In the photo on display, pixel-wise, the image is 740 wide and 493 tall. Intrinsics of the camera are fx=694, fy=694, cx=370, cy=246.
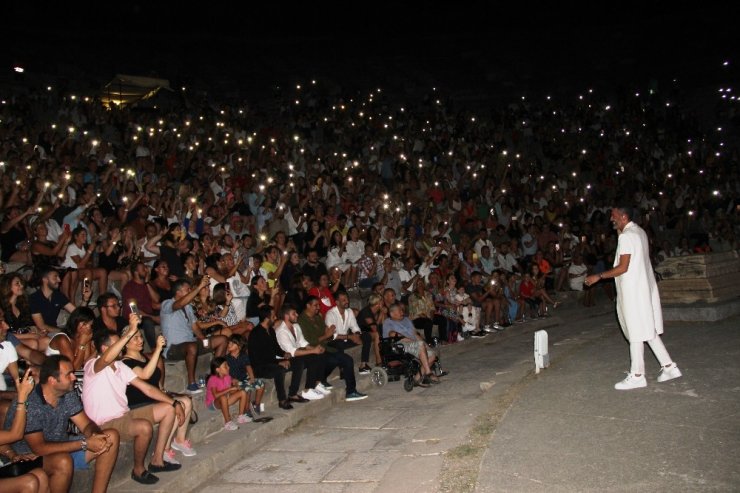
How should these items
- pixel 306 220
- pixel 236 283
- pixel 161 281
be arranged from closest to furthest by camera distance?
pixel 161 281 < pixel 236 283 < pixel 306 220

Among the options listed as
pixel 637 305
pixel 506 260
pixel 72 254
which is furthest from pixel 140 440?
pixel 506 260

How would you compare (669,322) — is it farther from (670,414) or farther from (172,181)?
(172,181)

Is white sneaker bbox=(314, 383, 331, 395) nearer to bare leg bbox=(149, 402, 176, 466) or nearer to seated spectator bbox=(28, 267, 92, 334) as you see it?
bare leg bbox=(149, 402, 176, 466)

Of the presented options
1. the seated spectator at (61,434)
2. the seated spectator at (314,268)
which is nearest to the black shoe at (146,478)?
the seated spectator at (61,434)

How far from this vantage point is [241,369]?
8500mm

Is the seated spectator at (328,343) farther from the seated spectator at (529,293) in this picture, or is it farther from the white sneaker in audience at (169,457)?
the seated spectator at (529,293)

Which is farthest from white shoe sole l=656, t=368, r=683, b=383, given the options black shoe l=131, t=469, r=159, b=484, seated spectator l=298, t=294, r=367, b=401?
black shoe l=131, t=469, r=159, b=484

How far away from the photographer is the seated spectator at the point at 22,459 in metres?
4.89

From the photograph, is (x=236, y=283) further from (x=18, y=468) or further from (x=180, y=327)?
(x=18, y=468)

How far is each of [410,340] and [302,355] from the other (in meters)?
2.09

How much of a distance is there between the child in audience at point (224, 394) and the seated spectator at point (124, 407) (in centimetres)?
106

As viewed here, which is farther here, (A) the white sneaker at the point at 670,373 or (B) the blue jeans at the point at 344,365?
(B) the blue jeans at the point at 344,365

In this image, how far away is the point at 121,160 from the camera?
50.1 feet

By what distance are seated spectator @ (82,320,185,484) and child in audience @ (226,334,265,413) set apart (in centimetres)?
161
